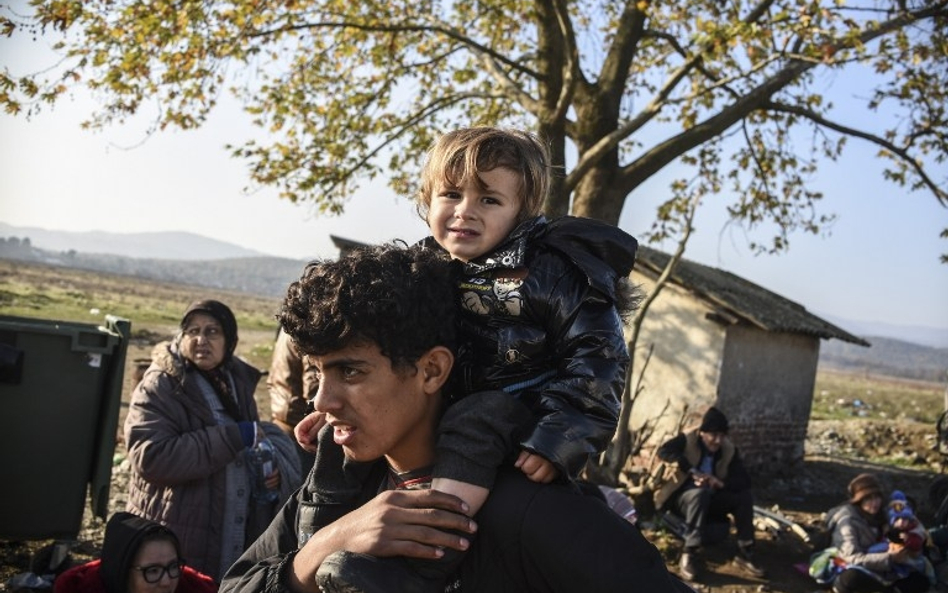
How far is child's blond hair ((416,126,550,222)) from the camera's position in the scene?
6.81 feet

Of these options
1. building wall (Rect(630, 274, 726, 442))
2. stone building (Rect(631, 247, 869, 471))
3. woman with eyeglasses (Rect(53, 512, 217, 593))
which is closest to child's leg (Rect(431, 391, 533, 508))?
woman with eyeglasses (Rect(53, 512, 217, 593))

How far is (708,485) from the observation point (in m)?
8.34

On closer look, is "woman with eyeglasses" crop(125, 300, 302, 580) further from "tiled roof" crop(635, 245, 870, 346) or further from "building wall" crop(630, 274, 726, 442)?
"tiled roof" crop(635, 245, 870, 346)

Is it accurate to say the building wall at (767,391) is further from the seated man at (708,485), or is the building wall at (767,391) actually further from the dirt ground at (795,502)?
the seated man at (708,485)

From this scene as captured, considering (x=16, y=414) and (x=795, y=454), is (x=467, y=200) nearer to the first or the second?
(x=16, y=414)

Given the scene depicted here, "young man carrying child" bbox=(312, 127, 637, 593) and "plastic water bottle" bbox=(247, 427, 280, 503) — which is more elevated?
"young man carrying child" bbox=(312, 127, 637, 593)

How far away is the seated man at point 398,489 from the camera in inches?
59.2

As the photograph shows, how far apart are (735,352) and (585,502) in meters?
11.9

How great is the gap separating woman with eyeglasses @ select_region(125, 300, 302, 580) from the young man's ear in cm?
264

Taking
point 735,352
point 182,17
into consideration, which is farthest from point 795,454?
point 182,17

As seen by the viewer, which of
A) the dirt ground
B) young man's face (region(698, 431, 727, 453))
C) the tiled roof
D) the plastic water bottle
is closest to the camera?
the plastic water bottle

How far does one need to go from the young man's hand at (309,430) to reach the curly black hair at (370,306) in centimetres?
49

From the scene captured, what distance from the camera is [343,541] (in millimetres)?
1572

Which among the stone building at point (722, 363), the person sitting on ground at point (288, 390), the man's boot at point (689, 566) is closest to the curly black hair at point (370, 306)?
the person sitting on ground at point (288, 390)
